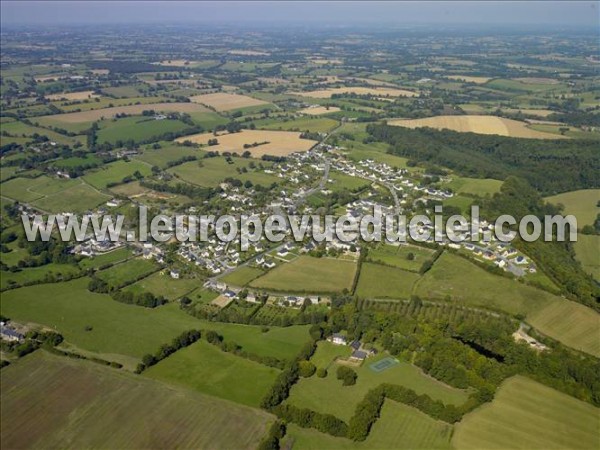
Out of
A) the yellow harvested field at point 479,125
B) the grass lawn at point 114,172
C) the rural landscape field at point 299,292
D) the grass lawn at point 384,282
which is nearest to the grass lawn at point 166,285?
the rural landscape field at point 299,292

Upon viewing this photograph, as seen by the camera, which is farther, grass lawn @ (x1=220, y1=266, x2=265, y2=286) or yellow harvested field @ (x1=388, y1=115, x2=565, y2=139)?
yellow harvested field @ (x1=388, y1=115, x2=565, y2=139)

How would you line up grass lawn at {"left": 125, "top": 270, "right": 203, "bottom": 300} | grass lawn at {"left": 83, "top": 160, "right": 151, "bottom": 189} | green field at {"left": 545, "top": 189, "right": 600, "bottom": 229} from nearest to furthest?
grass lawn at {"left": 125, "top": 270, "right": 203, "bottom": 300} < green field at {"left": 545, "top": 189, "right": 600, "bottom": 229} < grass lawn at {"left": 83, "top": 160, "right": 151, "bottom": 189}

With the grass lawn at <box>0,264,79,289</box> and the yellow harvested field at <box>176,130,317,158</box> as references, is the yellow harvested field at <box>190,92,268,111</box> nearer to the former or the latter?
the yellow harvested field at <box>176,130,317,158</box>

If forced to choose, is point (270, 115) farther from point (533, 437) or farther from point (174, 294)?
point (533, 437)

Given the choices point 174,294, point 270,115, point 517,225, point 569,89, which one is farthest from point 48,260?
point 569,89

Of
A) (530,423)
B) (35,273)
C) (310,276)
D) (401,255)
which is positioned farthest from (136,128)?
(530,423)

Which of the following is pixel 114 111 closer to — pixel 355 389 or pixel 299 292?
pixel 299 292

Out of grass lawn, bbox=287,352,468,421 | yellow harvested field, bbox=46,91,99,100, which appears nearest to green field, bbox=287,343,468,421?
grass lawn, bbox=287,352,468,421
